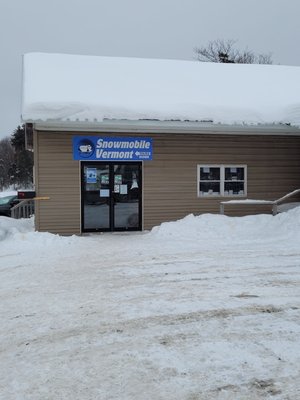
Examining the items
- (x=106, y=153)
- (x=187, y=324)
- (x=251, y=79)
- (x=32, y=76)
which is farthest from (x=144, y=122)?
(x=187, y=324)

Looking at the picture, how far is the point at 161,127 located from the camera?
42.9ft

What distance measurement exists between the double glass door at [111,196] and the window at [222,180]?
205 cm

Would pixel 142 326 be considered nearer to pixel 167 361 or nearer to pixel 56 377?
pixel 167 361

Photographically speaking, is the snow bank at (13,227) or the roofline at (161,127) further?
the roofline at (161,127)

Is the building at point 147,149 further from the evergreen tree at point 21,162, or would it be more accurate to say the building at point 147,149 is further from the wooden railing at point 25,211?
the evergreen tree at point 21,162

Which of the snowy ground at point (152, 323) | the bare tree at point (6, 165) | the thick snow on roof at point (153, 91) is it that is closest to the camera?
the snowy ground at point (152, 323)

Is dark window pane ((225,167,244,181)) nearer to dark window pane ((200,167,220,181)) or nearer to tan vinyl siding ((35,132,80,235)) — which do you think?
dark window pane ((200,167,220,181))

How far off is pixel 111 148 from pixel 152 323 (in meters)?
8.71

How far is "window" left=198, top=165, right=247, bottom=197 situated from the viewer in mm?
14242

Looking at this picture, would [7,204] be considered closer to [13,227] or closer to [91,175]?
[13,227]

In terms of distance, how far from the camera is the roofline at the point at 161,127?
1256cm

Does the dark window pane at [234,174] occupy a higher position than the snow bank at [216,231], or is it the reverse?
the dark window pane at [234,174]

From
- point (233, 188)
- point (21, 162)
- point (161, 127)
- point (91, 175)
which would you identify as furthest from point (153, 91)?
point (21, 162)

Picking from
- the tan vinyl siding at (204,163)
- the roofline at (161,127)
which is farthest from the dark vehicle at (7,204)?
the tan vinyl siding at (204,163)
